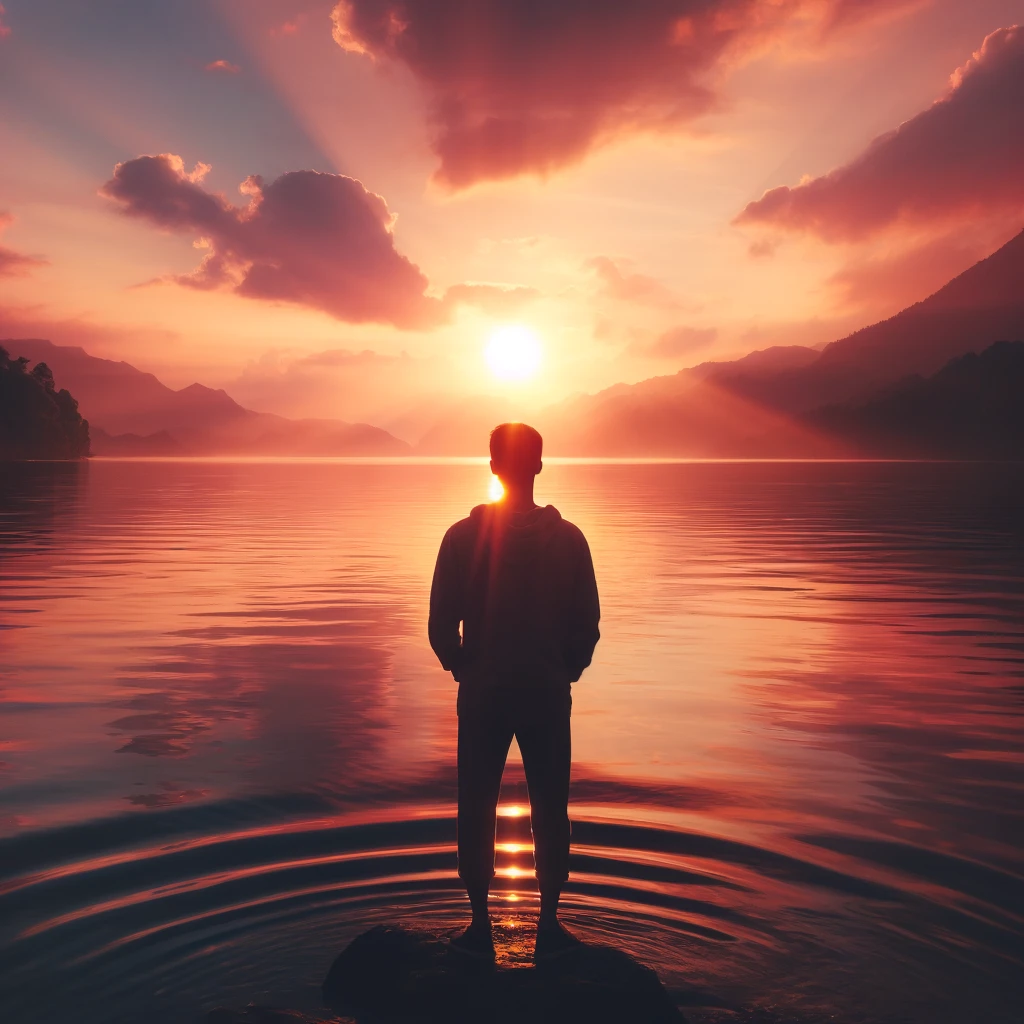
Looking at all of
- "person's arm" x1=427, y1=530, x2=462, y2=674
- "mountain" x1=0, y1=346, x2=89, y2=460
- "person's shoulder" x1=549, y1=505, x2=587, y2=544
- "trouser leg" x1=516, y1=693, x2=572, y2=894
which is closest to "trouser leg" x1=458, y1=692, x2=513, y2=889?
"trouser leg" x1=516, y1=693, x2=572, y2=894

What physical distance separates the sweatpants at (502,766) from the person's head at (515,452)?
3.48ft

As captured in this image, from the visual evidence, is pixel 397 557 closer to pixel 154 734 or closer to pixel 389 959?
pixel 154 734

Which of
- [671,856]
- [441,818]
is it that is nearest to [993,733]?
[671,856]

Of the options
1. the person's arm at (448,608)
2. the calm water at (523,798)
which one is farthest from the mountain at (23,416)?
the person's arm at (448,608)

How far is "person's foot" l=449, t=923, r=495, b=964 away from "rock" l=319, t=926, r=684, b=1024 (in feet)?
0.17

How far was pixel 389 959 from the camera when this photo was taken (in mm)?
5238

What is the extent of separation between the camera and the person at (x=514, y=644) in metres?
5.59

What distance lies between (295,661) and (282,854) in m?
7.83

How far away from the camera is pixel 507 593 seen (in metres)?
5.59

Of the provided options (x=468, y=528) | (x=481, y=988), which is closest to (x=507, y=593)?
(x=468, y=528)

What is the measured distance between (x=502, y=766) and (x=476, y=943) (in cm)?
83

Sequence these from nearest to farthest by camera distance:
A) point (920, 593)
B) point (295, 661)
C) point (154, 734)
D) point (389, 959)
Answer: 1. point (389, 959)
2. point (154, 734)
3. point (295, 661)
4. point (920, 593)

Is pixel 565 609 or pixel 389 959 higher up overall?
pixel 565 609

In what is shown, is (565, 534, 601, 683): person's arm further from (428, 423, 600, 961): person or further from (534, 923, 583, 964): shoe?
(534, 923, 583, 964): shoe
